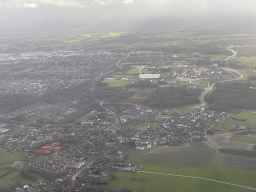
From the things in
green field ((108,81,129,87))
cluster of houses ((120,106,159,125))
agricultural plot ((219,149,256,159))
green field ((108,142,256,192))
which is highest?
green field ((108,81,129,87))

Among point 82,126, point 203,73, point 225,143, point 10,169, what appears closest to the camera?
point 10,169

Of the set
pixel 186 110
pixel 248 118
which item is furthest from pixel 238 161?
pixel 186 110

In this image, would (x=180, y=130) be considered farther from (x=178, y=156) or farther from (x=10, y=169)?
(x=10, y=169)

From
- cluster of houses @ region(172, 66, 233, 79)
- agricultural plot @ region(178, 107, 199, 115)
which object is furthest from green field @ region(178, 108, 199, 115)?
cluster of houses @ region(172, 66, 233, 79)

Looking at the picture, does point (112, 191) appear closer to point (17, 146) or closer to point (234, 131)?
point (17, 146)

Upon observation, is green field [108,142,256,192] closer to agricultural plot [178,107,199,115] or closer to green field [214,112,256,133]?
green field [214,112,256,133]

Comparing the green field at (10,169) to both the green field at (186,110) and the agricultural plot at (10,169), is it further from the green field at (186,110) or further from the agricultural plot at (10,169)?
the green field at (186,110)

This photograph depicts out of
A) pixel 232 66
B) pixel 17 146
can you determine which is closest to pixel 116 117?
pixel 17 146

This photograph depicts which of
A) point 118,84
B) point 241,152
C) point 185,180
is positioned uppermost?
point 118,84

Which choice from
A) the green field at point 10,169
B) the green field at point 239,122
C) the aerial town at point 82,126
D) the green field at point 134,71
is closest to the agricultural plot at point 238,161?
the aerial town at point 82,126
